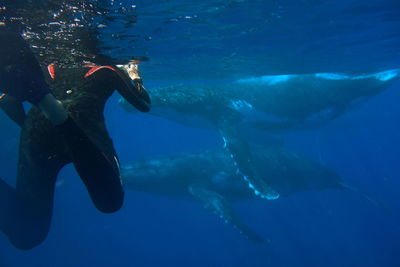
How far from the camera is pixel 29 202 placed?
5.25m

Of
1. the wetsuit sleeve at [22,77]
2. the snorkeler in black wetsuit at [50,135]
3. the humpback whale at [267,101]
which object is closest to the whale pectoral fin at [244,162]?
the humpback whale at [267,101]

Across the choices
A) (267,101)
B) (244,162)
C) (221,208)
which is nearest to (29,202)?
(221,208)

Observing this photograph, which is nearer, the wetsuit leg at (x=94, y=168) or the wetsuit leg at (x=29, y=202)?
the wetsuit leg at (x=94, y=168)

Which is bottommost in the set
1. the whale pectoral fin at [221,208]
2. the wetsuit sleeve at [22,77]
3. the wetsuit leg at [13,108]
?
the whale pectoral fin at [221,208]

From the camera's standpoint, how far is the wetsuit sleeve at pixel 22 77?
354 cm

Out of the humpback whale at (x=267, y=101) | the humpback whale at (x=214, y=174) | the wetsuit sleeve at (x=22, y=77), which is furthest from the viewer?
the humpback whale at (x=267, y=101)

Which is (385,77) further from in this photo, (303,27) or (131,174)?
(131,174)

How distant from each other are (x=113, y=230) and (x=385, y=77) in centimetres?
2891

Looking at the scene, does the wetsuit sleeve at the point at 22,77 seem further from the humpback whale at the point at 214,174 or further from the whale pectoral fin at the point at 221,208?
the humpback whale at the point at 214,174

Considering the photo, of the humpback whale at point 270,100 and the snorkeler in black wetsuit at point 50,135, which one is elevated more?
the snorkeler in black wetsuit at point 50,135

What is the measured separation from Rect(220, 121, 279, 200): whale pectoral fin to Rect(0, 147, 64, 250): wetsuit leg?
8132 millimetres

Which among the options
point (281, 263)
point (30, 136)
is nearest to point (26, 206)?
point (30, 136)

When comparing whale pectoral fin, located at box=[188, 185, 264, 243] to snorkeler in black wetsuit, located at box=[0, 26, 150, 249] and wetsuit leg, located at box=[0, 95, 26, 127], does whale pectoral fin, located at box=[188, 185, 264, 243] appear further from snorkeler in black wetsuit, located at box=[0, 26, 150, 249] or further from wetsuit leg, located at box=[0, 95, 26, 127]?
wetsuit leg, located at box=[0, 95, 26, 127]

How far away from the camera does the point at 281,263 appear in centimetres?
2198
